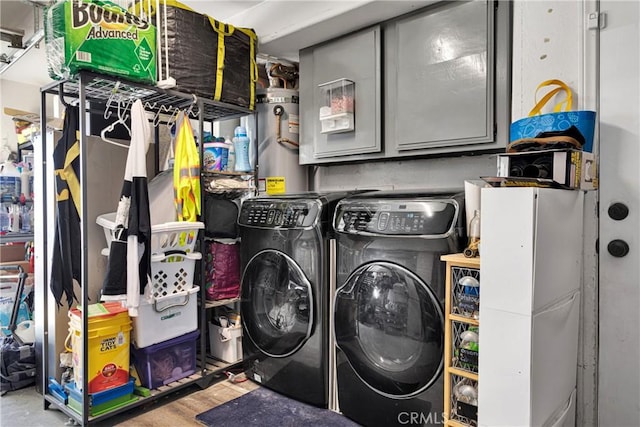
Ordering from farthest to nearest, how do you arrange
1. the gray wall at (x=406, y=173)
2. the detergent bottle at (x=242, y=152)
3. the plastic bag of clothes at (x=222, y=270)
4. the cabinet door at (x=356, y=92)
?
the detergent bottle at (x=242, y=152) < the plastic bag of clothes at (x=222, y=270) < the cabinet door at (x=356, y=92) < the gray wall at (x=406, y=173)

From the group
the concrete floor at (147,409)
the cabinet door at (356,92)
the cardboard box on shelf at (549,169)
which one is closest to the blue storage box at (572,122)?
the cardboard box on shelf at (549,169)

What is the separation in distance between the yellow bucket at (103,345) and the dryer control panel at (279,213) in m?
0.86

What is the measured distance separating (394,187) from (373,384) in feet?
4.26

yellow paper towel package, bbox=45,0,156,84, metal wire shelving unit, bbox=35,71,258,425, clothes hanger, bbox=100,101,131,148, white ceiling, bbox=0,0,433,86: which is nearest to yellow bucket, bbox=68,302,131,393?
metal wire shelving unit, bbox=35,71,258,425

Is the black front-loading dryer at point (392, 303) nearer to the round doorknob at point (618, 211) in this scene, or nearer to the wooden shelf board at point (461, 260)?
the wooden shelf board at point (461, 260)

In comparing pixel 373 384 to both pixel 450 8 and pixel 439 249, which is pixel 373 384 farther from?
pixel 450 8

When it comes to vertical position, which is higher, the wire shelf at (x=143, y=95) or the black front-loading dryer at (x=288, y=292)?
the wire shelf at (x=143, y=95)

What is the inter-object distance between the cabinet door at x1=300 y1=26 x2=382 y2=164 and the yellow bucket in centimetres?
158

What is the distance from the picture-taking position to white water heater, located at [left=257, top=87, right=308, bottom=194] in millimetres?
2926

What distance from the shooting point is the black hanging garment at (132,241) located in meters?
1.96

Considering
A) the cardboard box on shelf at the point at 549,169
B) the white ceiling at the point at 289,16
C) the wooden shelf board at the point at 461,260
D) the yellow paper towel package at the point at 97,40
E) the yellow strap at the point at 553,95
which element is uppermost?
the white ceiling at the point at 289,16

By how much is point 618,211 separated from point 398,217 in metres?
0.91

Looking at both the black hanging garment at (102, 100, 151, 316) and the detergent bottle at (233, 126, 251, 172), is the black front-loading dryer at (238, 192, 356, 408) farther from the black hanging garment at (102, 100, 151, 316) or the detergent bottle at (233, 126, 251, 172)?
the black hanging garment at (102, 100, 151, 316)

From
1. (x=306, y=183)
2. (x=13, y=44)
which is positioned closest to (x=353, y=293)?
(x=306, y=183)
